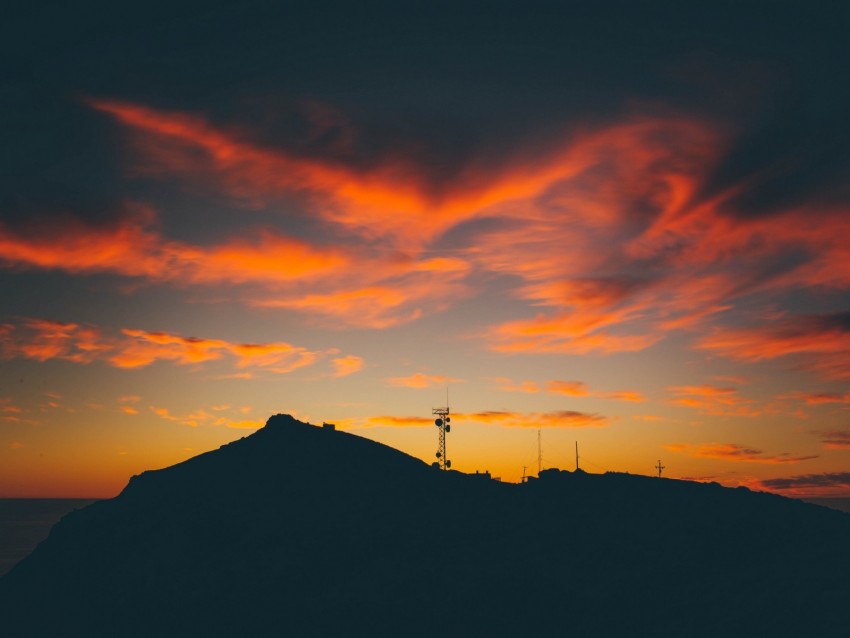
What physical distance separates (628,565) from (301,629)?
3493cm

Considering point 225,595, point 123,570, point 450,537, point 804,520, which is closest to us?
point 225,595

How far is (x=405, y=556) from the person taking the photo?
243 ft

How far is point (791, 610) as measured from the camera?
6338 centimetres

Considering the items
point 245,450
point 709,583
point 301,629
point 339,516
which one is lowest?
point 301,629

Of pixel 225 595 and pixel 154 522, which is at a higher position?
pixel 154 522

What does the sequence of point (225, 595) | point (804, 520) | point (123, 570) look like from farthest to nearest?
1. point (804, 520)
2. point (123, 570)
3. point (225, 595)

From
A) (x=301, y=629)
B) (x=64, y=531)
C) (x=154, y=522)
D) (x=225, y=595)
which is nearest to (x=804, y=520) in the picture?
(x=301, y=629)

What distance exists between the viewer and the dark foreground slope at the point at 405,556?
65.4m

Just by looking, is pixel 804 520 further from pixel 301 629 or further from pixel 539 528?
pixel 301 629

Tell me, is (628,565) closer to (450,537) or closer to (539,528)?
(539,528)

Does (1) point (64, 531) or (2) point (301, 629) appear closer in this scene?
(2) point (301, 629)

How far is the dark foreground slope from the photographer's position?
215 ft

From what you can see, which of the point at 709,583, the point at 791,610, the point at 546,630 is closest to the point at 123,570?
the point at 546,630

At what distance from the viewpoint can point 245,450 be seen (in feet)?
294
